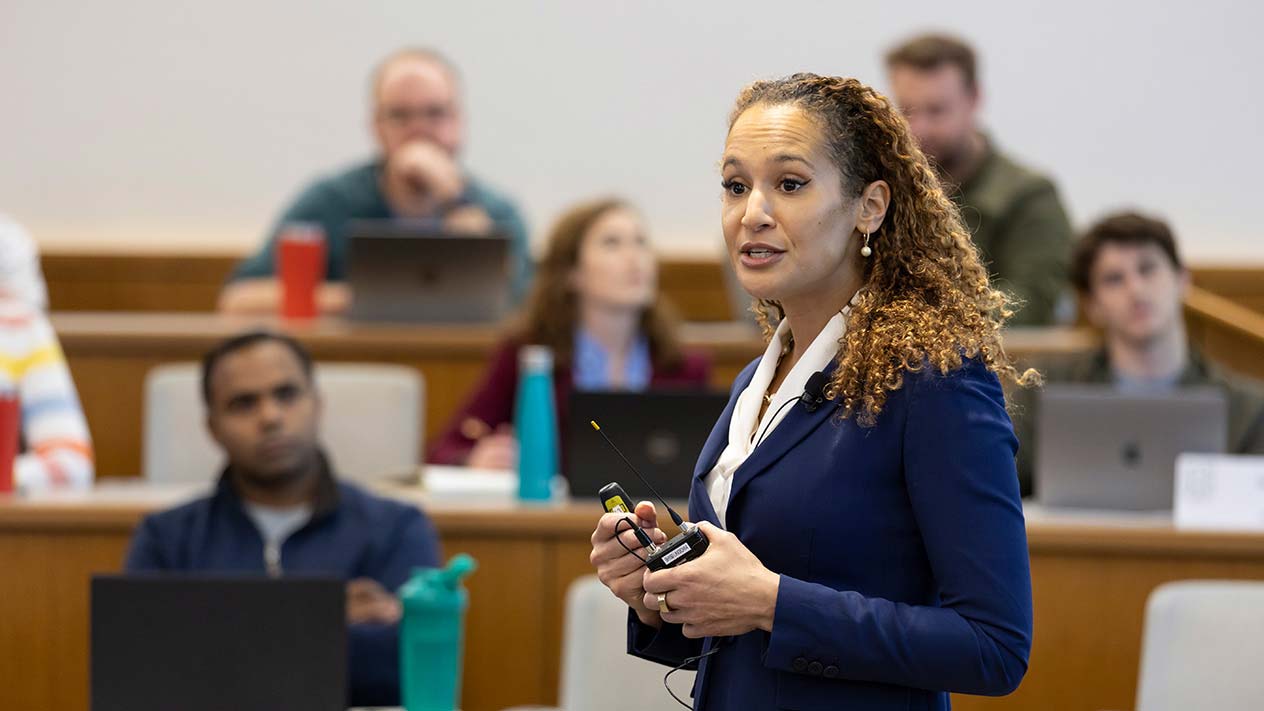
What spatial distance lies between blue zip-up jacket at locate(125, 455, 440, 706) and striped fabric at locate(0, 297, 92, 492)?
54cm

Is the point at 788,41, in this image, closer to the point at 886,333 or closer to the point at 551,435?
the point at 551,435

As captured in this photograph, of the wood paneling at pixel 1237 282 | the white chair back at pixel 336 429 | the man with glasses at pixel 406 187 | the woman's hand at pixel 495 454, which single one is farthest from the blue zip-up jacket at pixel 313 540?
the wood paneling at pixel 1237 282

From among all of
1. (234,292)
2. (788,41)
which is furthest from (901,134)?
(788,41)

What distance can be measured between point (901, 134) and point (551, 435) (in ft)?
6.01

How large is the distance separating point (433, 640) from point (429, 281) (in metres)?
2.13

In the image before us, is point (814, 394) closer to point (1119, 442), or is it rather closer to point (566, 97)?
point (1119, 442)

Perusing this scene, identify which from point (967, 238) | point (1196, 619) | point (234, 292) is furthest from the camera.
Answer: point (234, 292)

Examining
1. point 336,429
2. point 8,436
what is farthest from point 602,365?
point 8,436

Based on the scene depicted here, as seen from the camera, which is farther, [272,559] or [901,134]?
[272,559]

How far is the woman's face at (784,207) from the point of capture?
132 cm

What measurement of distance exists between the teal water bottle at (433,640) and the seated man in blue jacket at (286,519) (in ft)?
1.53

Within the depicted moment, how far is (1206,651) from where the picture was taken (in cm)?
221

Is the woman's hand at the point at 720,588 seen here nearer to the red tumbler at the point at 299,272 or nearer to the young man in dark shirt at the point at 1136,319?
the young man in dark shirt at the point at 1136,319

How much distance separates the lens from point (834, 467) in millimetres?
1300
